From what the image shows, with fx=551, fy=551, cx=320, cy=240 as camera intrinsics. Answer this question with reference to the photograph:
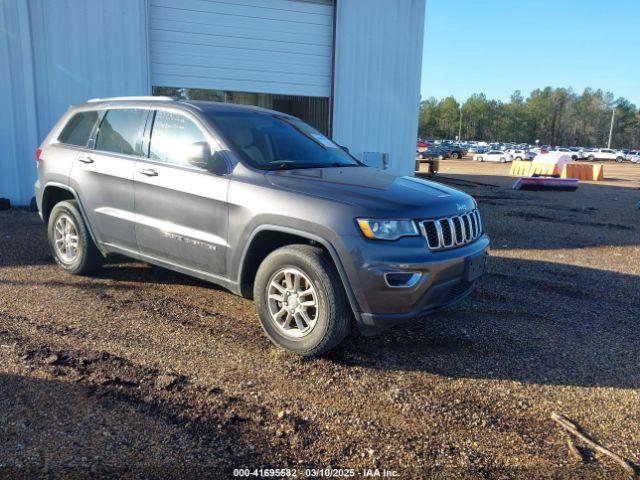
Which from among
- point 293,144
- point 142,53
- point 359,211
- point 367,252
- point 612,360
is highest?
point 142,53

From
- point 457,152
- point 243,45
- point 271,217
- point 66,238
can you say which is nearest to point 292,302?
point 271,217

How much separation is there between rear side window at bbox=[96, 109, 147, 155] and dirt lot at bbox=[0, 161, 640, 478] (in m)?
1.42

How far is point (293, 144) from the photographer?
502cm

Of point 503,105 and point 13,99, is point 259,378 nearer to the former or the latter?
point 13,99

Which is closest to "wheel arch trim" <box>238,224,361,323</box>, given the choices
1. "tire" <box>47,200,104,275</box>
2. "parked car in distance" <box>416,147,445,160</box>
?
"tire" <box>47,200,104,275</box>

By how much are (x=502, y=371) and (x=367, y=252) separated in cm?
139

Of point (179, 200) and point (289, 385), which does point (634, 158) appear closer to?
point (179, 200)

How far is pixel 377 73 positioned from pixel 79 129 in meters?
8.80

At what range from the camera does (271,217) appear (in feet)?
13.1

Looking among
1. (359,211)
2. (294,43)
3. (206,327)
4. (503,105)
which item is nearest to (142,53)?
(294,43)

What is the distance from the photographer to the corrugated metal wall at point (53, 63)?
33.0 feet

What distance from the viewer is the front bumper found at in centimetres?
362

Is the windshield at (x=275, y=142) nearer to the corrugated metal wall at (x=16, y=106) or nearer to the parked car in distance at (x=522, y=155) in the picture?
the corrugated metal wall at (x=16, y=106)

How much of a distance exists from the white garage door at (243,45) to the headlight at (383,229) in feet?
29.5
